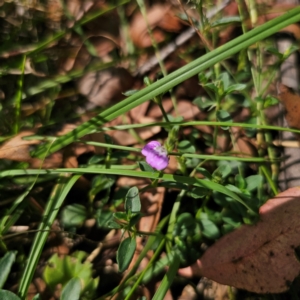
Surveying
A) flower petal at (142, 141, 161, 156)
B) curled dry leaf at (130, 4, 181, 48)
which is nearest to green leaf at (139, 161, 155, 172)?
flower petal at (142, 141, 161, 156)

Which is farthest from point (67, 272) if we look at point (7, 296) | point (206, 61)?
point (206, 61)

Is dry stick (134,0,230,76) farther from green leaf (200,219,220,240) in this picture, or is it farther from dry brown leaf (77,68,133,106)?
green leaf (200,219,220,240)

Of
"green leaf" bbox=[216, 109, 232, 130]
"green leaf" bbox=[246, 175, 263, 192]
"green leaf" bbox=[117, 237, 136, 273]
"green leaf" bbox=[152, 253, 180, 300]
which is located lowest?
"green leaf" bbox=[152, 253, 180, 300]

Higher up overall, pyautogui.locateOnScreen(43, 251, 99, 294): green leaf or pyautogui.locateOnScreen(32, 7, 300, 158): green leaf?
pyautogui.locateOnScreen(32, 7, 300, 158): green leaf

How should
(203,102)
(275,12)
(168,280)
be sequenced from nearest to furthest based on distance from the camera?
1. (168,280)
2. (203,102)
3. (275,12)

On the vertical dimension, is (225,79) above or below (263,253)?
above

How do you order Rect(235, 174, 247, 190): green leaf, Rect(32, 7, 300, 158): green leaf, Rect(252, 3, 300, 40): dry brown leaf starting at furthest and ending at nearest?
Rect(252, 3, 300, 40): dry brown leaf < Rect(235, 174, 247, 190): green leaf < Rect(32, 7, 300, 158): green leaf

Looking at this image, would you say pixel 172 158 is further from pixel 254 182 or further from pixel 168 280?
pixel 168 280

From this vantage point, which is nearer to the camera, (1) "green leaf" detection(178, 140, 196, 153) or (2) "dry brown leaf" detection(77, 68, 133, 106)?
(1) "green leaf" detection(178, 140, 196, 153)
